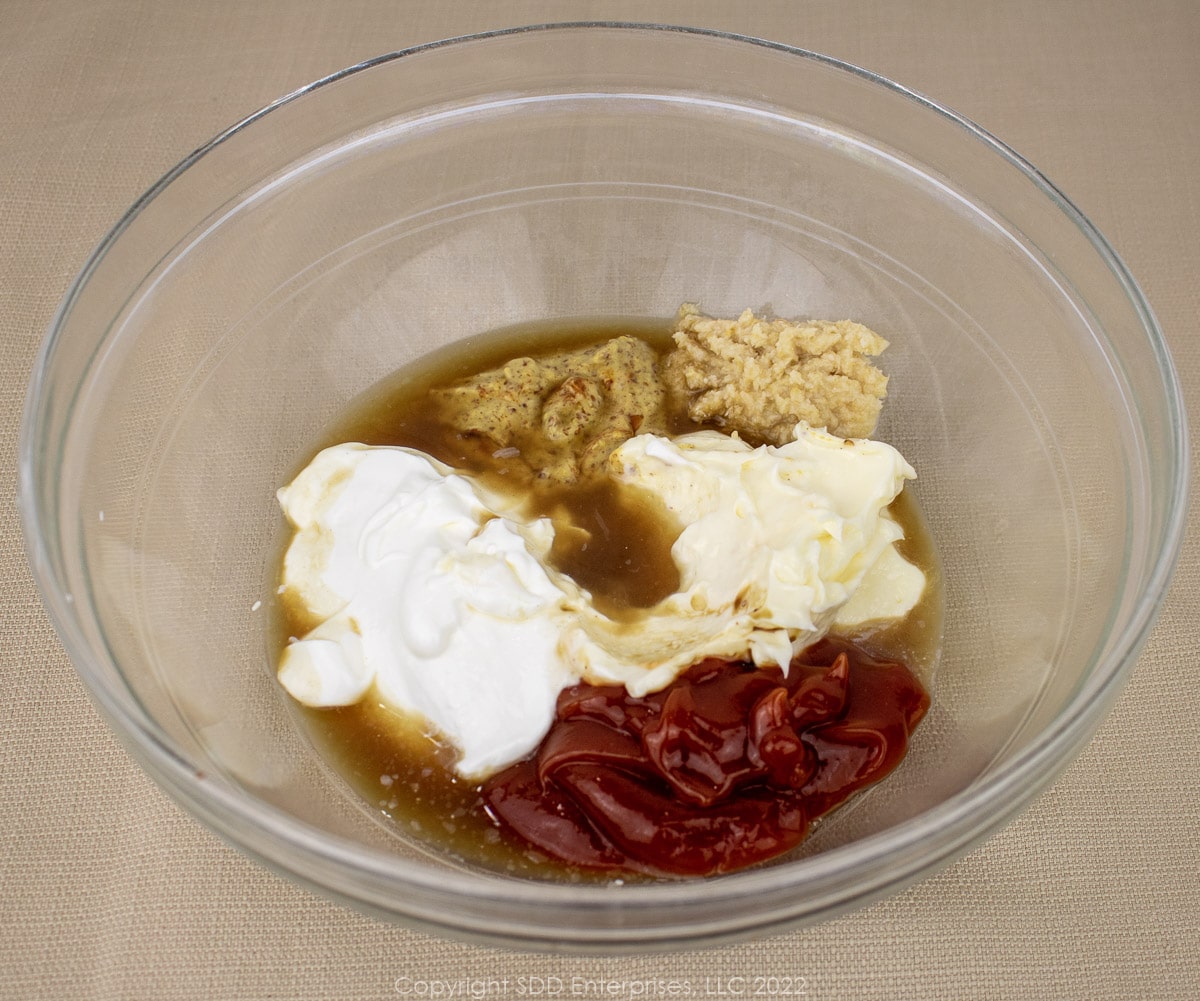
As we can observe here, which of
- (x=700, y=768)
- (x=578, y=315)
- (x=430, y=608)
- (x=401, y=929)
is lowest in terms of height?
(x=401, y=929)

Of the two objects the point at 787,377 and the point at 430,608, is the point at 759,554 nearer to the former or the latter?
the point at 787,377

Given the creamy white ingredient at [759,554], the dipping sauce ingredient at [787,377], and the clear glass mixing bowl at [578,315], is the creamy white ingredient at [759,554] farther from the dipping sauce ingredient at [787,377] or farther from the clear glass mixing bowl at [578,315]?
the clear glass mixing bowl at [578,315]

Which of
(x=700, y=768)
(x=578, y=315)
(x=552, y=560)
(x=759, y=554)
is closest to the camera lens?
(x=700, y=768)

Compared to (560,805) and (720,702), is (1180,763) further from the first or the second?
(560,805)

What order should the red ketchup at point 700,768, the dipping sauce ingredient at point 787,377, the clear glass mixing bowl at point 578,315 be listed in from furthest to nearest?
the dipping sauce ingredient at point 787,377 → the clear glass mixing bowl at point 578,315 → the red ketchup at point 700,768

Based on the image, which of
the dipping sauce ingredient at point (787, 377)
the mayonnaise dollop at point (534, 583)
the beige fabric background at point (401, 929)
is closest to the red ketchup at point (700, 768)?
the mayonnaise dollop at point (534, 583)

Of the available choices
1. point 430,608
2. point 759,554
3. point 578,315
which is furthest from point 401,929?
point 578,315
